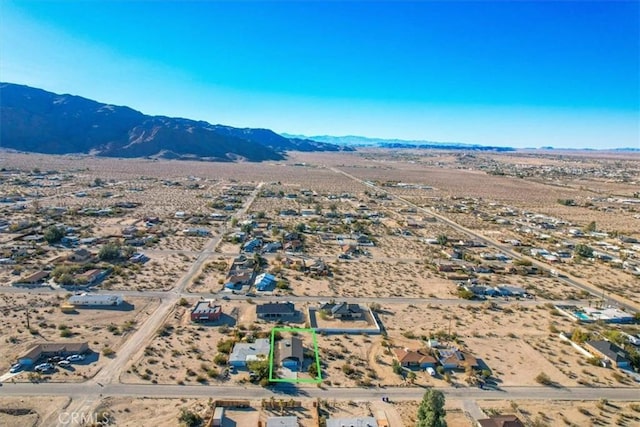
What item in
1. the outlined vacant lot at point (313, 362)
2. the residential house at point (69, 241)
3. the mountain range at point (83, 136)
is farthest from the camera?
the mountain range at point (83, 136)

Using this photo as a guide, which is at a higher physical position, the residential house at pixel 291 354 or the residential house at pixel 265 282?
the residential house at pixel 265 282

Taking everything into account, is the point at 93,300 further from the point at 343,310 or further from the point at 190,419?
the point at 343,310

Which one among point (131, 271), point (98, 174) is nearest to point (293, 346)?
point (131, 271)

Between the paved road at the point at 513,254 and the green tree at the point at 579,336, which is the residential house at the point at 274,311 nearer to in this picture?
the green tree at the point at 579,336

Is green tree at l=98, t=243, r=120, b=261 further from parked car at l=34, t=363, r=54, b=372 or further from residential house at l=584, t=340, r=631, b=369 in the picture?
residential house at l=584, t=340, r=631, b=369

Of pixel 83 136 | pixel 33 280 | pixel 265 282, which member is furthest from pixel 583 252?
pixel 83 136

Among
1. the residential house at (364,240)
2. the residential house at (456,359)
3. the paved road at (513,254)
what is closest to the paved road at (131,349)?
the residential house at (456,359)
